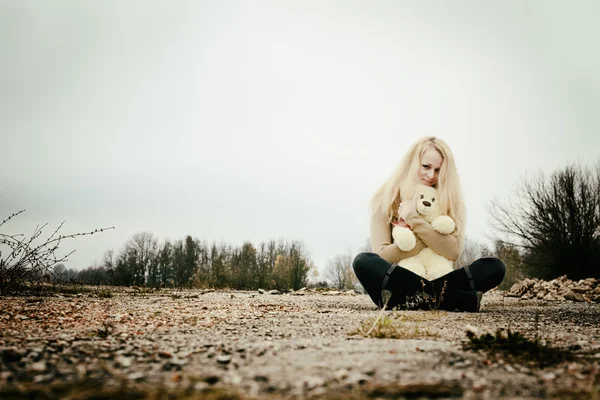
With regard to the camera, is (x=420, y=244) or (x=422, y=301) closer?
(x=422, y=301)

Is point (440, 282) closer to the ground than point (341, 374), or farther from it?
farther from it

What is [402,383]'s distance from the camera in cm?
147

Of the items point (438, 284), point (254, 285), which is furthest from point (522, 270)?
point (438, 284)

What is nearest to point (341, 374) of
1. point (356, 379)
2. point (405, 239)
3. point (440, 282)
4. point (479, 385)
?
point (356, 379)

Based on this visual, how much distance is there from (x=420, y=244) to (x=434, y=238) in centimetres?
24

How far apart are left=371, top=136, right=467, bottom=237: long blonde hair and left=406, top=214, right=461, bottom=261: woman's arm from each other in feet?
0.88

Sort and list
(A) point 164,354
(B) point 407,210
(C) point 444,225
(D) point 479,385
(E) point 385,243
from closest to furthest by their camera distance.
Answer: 1. (D) point 479,385
2. (A) point 164,354
3. (C) point 444,225
4. (B) point 407,210
5. (E) point 385,243

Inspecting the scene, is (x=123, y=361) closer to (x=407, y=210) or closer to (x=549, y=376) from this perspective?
(x=549, y=376)

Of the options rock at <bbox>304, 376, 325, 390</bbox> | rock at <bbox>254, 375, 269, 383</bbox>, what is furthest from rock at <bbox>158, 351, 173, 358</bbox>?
rock at <bbox>304, 376, 325, 390</bbox>

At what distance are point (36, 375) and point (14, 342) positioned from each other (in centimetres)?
82

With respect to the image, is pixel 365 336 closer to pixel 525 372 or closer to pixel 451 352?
pixel 451 352

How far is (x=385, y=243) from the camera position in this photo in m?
5.00

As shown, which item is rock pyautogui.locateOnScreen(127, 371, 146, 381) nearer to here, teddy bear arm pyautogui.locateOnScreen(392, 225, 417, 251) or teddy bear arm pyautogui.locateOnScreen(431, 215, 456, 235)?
teddy bear arm pyautogui.locateOnScreen(392, 225, 417, 251)

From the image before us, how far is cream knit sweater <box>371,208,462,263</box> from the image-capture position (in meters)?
4.67
